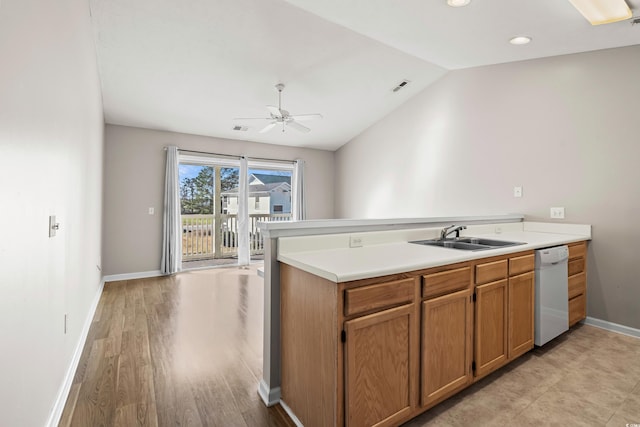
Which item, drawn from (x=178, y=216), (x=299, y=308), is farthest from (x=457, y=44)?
Result: (x=178, y=216)

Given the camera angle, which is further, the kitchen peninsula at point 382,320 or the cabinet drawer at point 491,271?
the cabinet drawer at point 491,271

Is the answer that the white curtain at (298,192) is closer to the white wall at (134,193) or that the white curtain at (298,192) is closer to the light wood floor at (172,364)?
the white wall at (134,193)

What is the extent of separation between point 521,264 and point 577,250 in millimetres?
1100

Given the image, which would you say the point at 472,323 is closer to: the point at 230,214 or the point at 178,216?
the point at 178,216

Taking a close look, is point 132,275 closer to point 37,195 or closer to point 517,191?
point 37,195

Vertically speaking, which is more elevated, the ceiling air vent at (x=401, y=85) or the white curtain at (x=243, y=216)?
the ceiling air vent at (x=401, y=85)

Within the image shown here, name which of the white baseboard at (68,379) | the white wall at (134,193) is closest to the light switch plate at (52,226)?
the white baseboard at (68,379)

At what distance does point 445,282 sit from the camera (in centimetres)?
179

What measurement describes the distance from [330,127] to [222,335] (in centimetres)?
427

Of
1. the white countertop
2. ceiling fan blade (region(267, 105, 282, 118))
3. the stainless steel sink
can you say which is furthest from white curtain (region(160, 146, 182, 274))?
the stainless steel sink

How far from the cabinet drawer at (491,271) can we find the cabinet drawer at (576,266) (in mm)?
1226

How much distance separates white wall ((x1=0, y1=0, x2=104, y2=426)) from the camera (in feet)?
3.59

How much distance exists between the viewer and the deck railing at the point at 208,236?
612 centimetres

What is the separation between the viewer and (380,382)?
151cm
